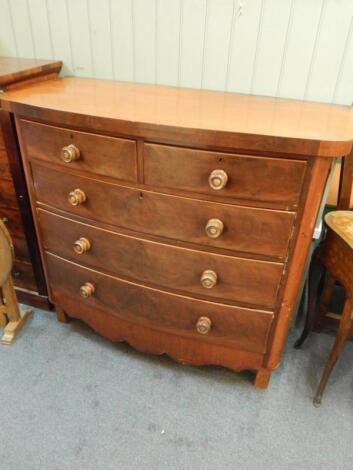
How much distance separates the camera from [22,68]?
1.35m

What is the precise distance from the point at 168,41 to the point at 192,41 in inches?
3.7

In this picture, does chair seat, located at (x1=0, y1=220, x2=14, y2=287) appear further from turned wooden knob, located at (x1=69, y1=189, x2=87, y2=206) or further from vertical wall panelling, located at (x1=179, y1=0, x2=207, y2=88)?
vertical wall panelling, located at (x1=179, y1=0, x2=207, y2=88)

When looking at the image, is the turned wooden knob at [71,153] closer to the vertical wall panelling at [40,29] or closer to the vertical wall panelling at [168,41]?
the vertical wall panelling at [168,41]

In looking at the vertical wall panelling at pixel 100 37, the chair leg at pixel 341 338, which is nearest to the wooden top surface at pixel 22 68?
the vertical wall panelling at pixel 100 37

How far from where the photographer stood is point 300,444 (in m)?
1.24

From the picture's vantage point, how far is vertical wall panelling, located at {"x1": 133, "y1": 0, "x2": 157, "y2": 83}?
1346 mm

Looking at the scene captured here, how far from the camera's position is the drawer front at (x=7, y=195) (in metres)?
1.44

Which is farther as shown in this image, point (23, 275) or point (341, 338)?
A: point (23, 275)

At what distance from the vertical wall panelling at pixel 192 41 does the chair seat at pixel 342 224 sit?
696 mm

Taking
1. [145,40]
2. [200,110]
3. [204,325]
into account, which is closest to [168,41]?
[145,40]

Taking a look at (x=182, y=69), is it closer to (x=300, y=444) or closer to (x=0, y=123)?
(x=0, y=123)

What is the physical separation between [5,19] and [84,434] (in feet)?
5.42

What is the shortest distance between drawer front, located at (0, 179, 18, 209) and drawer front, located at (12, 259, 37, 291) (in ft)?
0.92

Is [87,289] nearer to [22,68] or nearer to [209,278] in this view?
[209,278]
